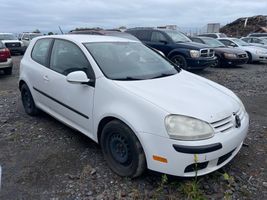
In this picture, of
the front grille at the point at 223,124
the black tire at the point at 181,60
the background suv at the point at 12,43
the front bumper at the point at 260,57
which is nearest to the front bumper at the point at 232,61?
the front bumper at the point at 260,57

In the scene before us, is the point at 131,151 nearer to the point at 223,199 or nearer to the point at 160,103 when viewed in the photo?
the point at 160,103

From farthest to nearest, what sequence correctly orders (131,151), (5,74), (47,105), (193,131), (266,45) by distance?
(266,45) → (5,74) → (47,105) → (131,151) → (193,131)

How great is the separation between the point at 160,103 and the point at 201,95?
61 cm

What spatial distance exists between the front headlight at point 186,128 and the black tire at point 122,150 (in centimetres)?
40

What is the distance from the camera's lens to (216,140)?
9.04 ft

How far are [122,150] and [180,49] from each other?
802cm

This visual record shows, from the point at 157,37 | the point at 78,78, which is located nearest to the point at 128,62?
the point at 78,78

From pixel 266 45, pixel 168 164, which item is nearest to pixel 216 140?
pixel 168 164

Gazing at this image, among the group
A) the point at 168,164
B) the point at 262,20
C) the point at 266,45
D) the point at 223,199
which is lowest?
the point at 223,199

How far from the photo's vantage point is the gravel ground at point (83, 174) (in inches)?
115

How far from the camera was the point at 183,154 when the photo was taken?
267cm

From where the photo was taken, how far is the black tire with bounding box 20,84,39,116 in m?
5.02

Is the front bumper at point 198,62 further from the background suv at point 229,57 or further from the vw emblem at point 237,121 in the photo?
the vw emblem at point 237,121

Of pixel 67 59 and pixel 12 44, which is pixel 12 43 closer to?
pixel 12 44
